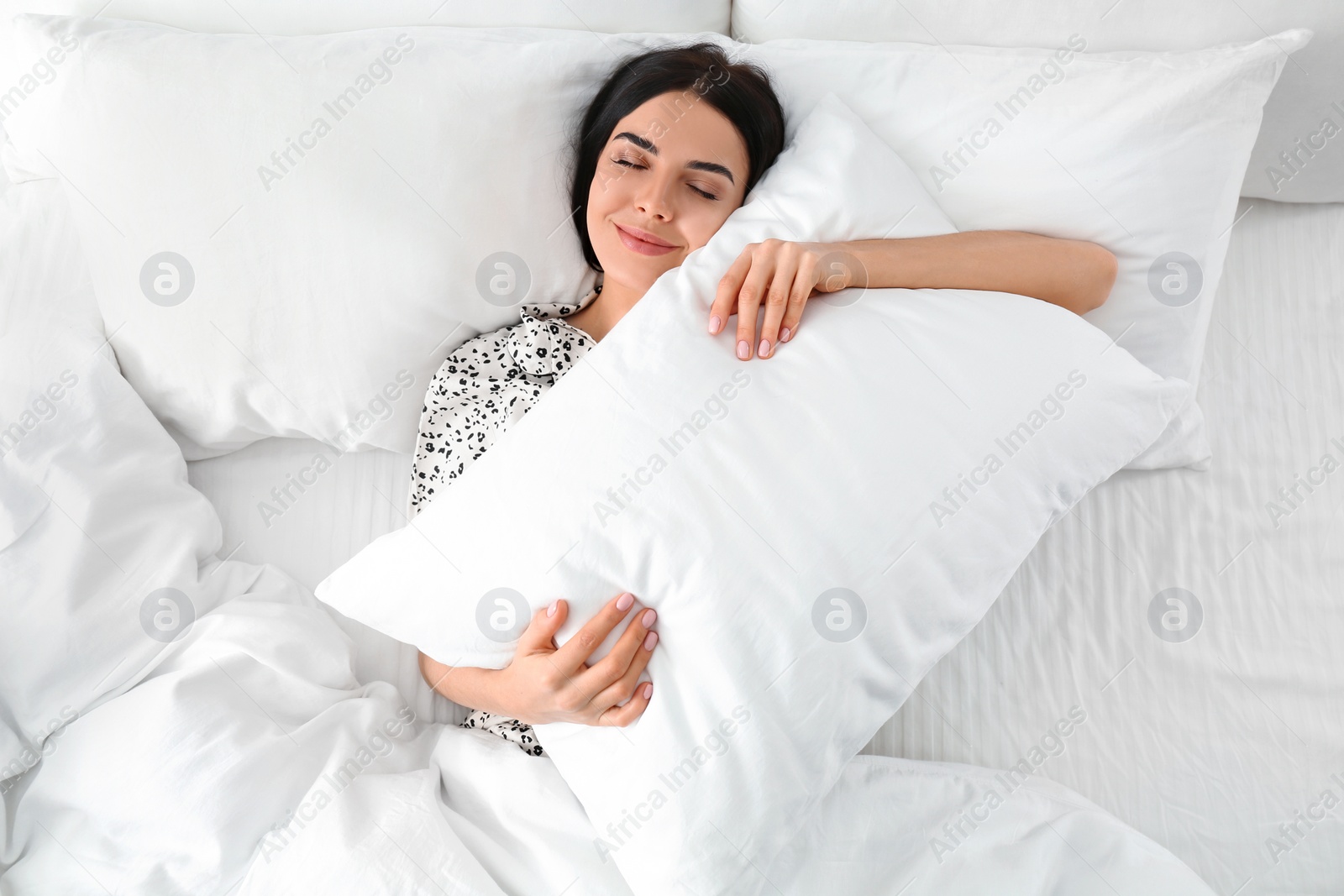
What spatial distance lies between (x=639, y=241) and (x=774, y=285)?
0.87 ft

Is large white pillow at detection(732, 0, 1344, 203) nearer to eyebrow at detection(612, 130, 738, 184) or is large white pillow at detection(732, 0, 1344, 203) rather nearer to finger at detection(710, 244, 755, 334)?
eyebrow at detection(612, 130, 738, 184)

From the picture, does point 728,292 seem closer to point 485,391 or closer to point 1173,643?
point 485,391

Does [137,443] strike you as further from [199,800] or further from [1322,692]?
[1322,692]

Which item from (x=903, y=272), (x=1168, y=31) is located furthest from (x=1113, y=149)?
(x=903, y=272)

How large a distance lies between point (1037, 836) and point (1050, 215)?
2.46ft

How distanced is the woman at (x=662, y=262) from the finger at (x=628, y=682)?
5 centimetres

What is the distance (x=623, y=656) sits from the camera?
2.57ft

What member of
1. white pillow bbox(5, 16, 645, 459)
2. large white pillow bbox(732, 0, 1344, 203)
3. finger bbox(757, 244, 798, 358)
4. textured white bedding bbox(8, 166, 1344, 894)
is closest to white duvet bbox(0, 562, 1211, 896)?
textured white bedding bbox(8, 166, 1344, 894)

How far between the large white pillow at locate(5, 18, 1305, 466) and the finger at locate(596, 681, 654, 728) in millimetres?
567

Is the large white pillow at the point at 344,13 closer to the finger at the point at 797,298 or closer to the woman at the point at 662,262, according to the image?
the woman at the point at 662,262

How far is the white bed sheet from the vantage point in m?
0.99

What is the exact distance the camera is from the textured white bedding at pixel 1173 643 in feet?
3.26

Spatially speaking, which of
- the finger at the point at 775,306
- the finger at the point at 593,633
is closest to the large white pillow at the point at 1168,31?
the finger at the point at 775,306

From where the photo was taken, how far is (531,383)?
3.66 ft
